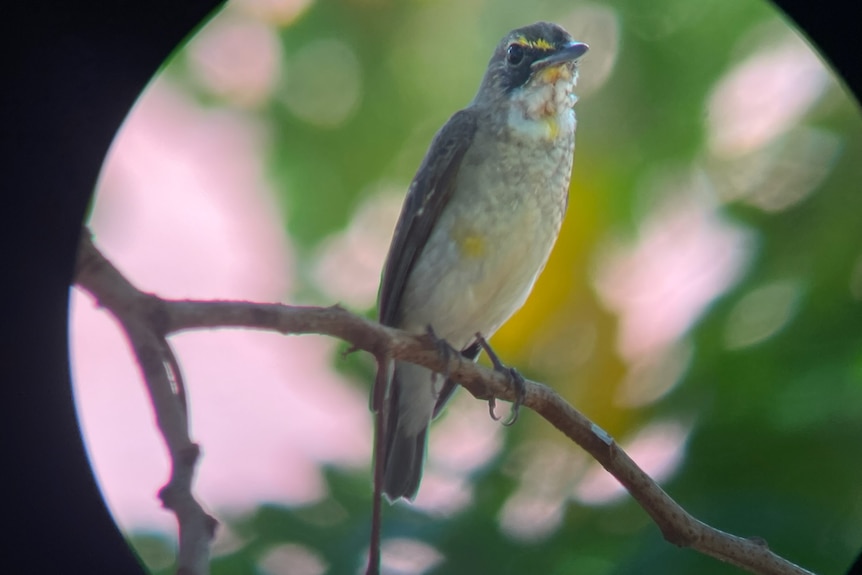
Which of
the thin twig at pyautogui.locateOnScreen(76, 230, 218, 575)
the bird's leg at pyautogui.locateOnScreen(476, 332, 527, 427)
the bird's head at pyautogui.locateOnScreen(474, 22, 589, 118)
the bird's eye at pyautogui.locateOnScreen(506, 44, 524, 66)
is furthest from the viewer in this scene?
the bird's eye at pyautogui.locateOnScreen(506, 44, 524, 66)

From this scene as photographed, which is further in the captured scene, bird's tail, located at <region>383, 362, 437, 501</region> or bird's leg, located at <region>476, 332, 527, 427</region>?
bird's tail, located at <region>383, 362, 437, 501</region>

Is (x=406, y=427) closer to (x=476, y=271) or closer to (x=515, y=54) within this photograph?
(x=476, y=271)

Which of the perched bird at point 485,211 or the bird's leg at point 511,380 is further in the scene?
the perched bird at point 485,211

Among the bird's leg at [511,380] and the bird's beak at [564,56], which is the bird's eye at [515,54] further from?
the bird's leg at [511,380]

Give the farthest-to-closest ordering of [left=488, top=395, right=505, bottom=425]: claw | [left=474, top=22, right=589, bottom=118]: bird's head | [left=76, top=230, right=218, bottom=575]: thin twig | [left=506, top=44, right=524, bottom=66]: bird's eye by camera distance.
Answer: [left=506, top=44, right=524, bottom=66]: bird's eye < [left=474, top=22, right=589, bottom=118]: bird's head < [left=488, top=395, right=505, bottom=425]: claw < [left=76, top=230, right=218, bottom=575]: thin twig

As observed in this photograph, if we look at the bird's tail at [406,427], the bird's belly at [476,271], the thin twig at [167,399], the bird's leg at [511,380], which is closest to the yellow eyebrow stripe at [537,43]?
the bird's belly at [476,271]

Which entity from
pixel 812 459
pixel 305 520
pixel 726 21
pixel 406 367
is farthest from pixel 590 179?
pixel 305 520

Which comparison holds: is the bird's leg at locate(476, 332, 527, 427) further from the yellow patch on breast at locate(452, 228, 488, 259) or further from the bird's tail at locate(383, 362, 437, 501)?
the yellow patch on breast at locate(452, 228, 488, 259)

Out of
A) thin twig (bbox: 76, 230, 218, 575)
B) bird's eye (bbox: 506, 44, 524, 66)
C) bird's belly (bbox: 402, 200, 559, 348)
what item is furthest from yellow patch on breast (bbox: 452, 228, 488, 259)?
thin twig (bbox: 76, 230, 218, 575)
